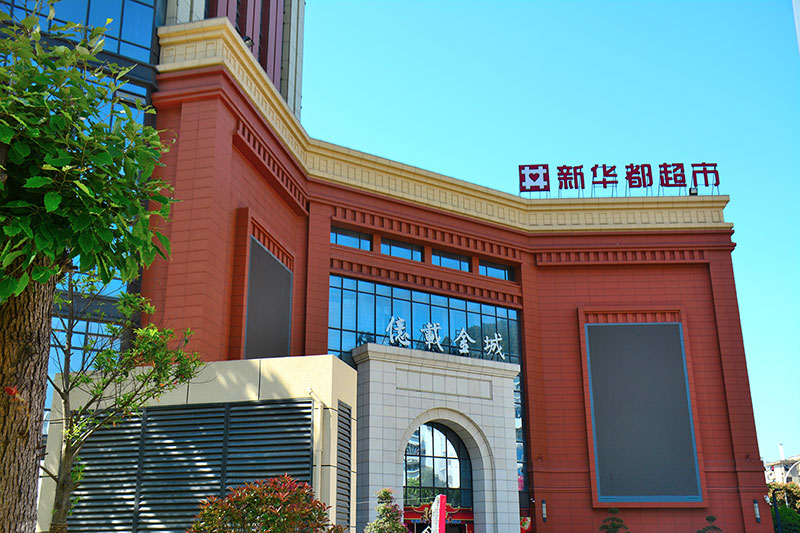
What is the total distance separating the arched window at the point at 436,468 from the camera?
89.1 feet

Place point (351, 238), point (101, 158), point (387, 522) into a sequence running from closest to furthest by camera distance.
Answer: point (101, 158) < point (387, 522) < point (351, 238)

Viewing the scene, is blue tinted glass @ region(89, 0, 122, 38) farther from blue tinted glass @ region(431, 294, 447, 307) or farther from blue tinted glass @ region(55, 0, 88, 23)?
blue tinted glass @ region(431, 294, 447, 307)

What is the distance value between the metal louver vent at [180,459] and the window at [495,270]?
59.0 ft

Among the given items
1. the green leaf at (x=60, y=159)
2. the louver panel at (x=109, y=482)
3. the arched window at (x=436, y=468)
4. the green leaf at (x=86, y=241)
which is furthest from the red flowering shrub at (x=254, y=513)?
the arched window at (x=436, y=468)

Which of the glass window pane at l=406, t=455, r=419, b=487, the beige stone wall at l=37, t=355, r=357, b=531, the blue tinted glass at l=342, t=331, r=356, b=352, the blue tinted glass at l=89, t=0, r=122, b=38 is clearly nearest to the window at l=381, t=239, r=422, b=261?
the blue tinted glass at l=342, t=331, r=356, b=352

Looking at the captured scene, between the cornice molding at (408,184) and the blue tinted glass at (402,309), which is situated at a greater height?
the cornice molding at (408,184)

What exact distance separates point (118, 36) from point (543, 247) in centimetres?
1942

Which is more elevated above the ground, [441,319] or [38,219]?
[441,319]

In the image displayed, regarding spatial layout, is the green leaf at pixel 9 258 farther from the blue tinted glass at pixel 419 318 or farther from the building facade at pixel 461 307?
the blue tinted glass at pixel 419 318

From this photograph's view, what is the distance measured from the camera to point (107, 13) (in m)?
22.2

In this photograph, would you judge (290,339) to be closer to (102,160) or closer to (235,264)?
(235,264)

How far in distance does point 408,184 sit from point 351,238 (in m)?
3.54

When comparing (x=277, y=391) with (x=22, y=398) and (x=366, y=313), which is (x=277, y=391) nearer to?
(x=22, y=398)

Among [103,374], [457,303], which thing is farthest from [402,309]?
[103,374]
